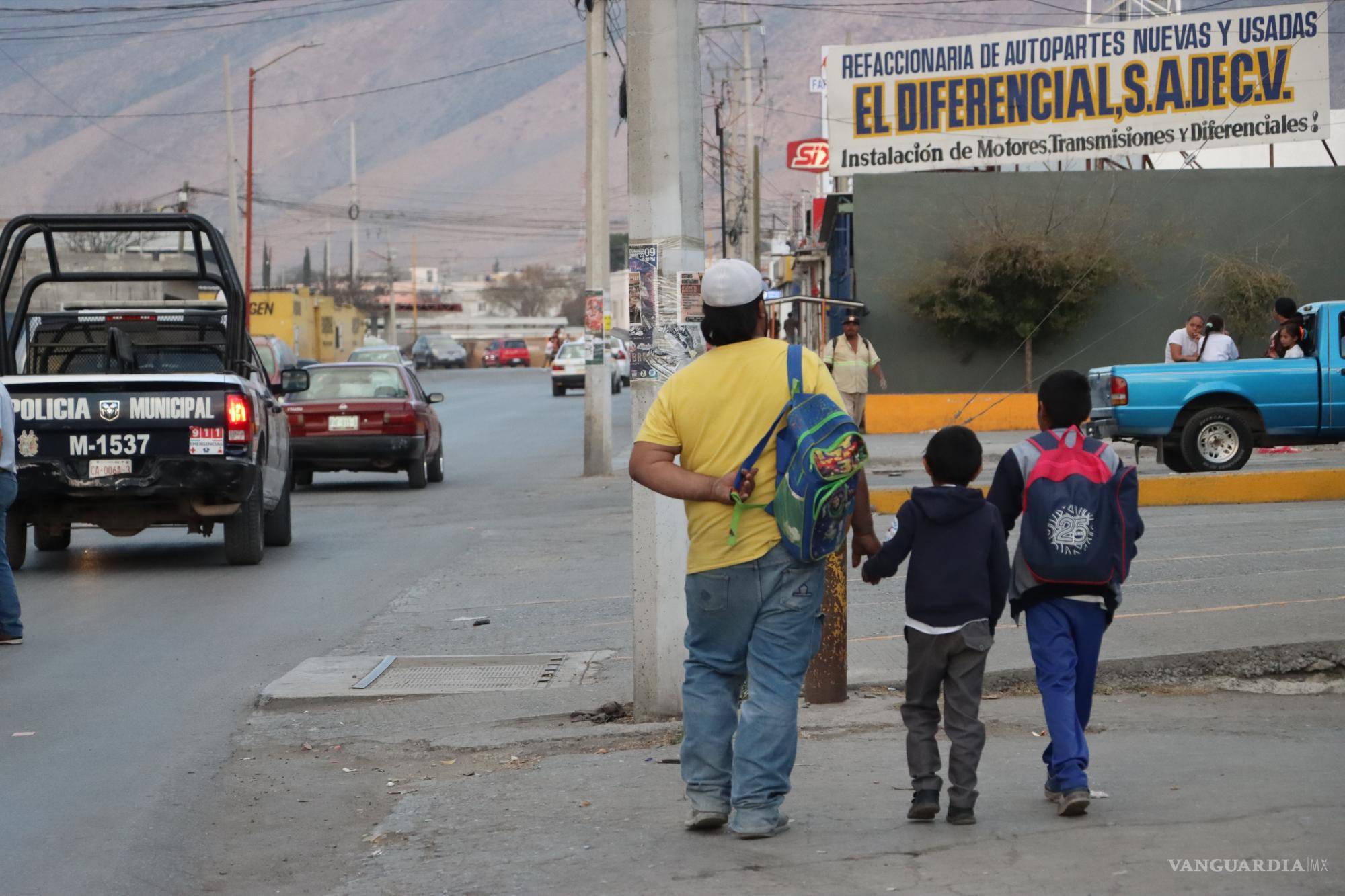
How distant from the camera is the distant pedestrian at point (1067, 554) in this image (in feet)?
17.5

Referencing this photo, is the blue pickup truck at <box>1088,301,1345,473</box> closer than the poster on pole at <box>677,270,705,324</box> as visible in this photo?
No

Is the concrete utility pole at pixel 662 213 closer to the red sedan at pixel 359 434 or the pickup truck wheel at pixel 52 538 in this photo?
the pickup truck wheel at pixel 52 538

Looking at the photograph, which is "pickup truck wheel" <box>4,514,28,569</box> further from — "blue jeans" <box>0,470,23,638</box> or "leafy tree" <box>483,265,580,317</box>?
"leafy tree" <box>483,265,580,317</box>

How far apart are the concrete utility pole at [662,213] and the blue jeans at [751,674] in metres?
1.62

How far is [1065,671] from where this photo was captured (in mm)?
5398

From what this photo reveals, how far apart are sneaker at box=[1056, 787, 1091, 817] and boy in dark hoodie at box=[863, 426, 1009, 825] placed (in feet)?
0.95

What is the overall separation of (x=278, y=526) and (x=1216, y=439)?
950 cm

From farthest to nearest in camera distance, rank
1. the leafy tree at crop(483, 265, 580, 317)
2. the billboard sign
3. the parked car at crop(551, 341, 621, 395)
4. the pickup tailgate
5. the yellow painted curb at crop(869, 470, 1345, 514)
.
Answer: the leafy tree at crop(483, 265, 580, 317), the parked car at crop(551, 341, 621, 395), the billboard sign, the yellow painted curb at crop(869, 470, 1345, 514), the pickup tailgate

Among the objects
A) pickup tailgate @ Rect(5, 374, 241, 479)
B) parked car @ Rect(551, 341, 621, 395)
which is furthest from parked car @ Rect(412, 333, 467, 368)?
pickup tailgate @ Rect(5, 374, 241, 479)

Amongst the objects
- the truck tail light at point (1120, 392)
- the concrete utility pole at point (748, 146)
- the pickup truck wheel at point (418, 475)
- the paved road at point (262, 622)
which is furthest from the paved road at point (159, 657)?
the concrete utility pole at point (748, 146)

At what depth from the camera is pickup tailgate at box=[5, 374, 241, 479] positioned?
40.5ft

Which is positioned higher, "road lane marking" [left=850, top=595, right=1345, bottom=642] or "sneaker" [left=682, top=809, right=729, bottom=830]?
"road lane marking" [left=850, top=595, right=1345, bottom=642]

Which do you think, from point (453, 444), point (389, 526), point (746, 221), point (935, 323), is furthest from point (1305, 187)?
point (746, 221)

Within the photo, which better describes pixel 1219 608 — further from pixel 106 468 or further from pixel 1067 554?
pixel 106 468
